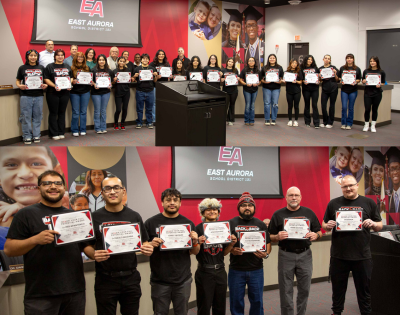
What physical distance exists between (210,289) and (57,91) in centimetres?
451

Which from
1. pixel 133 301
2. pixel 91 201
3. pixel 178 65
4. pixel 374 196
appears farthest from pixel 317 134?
pixel 133 301

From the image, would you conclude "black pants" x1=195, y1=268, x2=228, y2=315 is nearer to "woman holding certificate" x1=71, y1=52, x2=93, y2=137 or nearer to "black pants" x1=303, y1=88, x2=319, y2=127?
"woman holding certificate" x1=71, y1=52, x2=93, y2=137

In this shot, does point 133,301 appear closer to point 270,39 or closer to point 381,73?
point 381,73

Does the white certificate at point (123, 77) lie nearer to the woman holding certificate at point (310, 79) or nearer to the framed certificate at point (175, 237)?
the woman holding certificate at point (310, 79)

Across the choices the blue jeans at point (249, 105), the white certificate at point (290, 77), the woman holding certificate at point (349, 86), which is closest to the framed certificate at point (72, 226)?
the blue jeans at point (249, 105)

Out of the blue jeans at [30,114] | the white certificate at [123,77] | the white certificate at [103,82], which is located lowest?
the blue jeans at [30,114]

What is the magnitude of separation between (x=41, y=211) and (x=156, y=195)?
3.12 meters

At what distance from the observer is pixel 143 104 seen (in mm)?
8023

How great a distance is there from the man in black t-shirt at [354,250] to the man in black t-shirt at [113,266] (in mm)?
1838

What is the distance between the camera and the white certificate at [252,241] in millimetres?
3564

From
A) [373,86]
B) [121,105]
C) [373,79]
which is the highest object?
[373,79]

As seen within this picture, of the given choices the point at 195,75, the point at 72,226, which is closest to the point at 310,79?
the point at 195,75

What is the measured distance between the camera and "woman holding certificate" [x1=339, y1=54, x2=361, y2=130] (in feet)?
26.0

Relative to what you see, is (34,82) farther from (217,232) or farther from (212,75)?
(217,232)
